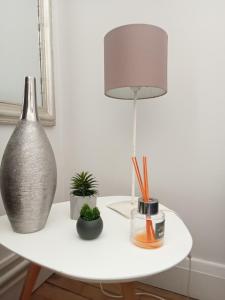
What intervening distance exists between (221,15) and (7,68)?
A: 0.88 metres

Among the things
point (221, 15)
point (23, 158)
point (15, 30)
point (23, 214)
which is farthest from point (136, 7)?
point (23, 214)

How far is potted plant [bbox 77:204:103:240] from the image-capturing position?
0.55 metres

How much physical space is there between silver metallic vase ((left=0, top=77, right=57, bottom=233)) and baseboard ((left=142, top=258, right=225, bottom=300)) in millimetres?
765

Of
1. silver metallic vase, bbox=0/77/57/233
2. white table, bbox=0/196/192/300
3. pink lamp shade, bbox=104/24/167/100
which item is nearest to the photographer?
white table, bbox=0/196/192/300

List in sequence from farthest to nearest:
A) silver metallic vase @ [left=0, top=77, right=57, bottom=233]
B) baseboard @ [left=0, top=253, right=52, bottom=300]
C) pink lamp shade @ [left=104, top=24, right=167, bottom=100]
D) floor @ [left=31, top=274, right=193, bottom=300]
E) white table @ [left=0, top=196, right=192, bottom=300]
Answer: floor @ [left=31, top=274, right=193, bottom=300]
baseboard @ [left=0, top=253, right=52, bottom=300]
pink lamp shade @ [left=104, top=24, right=167, bottom=100]
silver metallic vase @ [left=0, top=77, right=57, bottom=233]
white table @ [left=0, top=196, right=192, bottom=300]

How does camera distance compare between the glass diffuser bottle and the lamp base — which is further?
the lamp base

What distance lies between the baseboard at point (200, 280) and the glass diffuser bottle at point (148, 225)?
1.95 ft

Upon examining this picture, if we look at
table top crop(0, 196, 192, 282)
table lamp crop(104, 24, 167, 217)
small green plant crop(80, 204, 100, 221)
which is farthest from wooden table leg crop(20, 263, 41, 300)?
table lamp crop(104, 24, 167, 217)

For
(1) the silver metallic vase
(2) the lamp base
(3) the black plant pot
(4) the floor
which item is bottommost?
(4) the floor

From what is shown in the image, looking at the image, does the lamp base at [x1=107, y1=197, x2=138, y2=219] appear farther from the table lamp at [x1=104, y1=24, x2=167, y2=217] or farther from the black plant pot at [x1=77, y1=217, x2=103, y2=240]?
the table lamp at [x1=104, y1=24, x2=167, y2=217]

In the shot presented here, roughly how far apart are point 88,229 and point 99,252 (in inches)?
2.5

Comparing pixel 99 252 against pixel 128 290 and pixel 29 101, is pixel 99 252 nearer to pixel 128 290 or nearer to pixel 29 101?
pixel 128 290

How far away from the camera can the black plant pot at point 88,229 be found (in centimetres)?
55

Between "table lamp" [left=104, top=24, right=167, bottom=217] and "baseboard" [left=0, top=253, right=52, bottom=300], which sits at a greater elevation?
"table lamp" [left=104, top=24, right=167, bottom=217]
